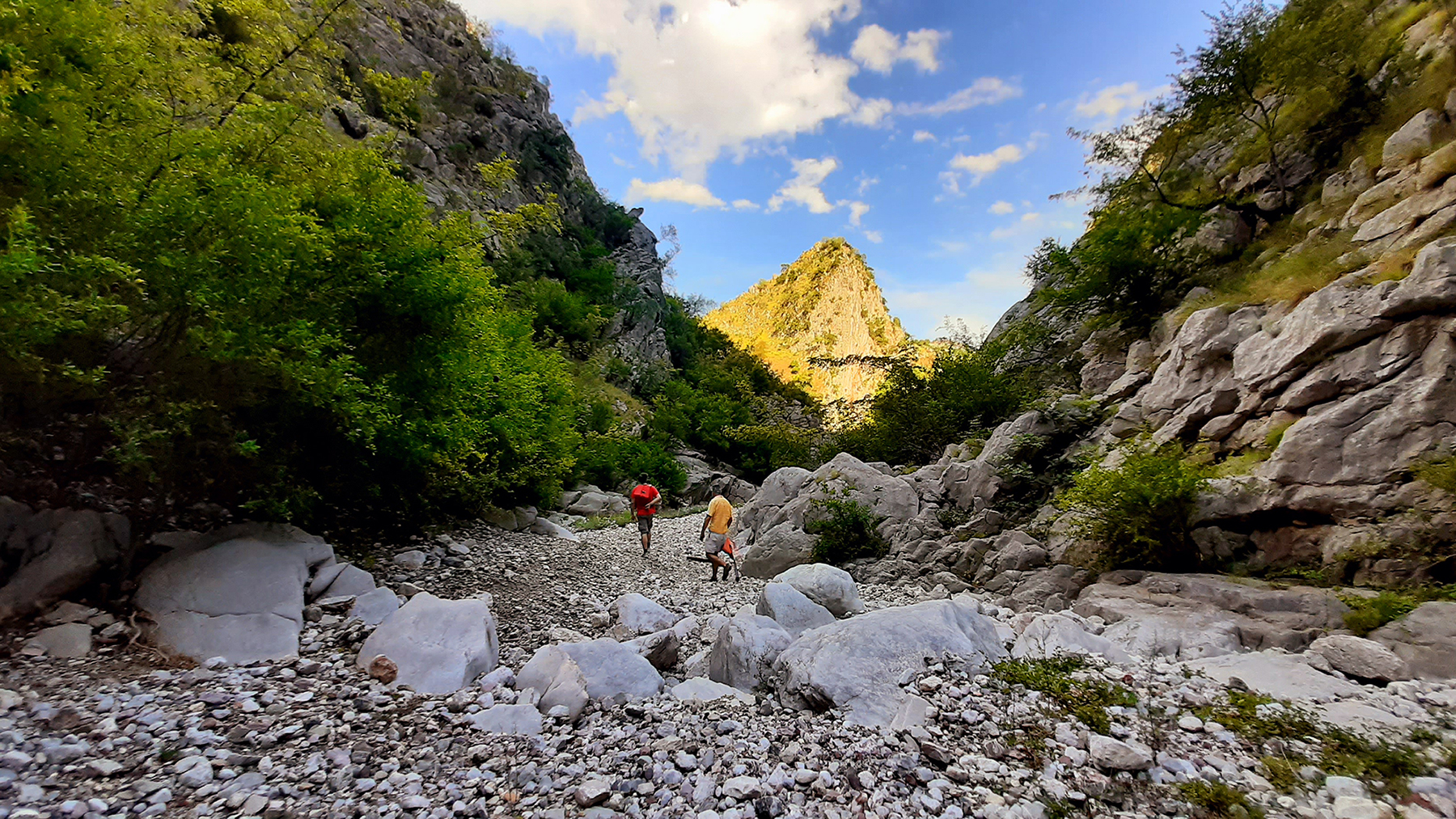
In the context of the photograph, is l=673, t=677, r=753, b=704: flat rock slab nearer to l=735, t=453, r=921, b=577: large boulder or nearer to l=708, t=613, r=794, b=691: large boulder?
l=708, t=613, r=794, b=691: large boulder

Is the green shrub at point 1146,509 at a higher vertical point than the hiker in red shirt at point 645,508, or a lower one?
higher

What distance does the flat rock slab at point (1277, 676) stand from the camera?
149 inches

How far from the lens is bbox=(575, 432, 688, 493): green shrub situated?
71.4 ft

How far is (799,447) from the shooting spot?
22.7 m

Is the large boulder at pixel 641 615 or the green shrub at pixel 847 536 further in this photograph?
the green shrub at pixel 847 536

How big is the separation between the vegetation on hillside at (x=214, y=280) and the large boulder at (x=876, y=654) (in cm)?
Result: 493

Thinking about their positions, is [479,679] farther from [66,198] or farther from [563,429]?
[563,429]

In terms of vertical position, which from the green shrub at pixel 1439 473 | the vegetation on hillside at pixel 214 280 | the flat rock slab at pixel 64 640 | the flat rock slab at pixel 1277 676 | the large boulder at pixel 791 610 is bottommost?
the large boulder at pixel 791 610

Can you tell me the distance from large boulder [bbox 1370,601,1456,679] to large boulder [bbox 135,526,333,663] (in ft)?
29.3

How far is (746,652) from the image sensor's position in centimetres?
484

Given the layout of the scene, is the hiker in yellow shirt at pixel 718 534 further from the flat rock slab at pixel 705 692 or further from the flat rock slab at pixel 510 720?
the flat rock slab at pixel 510 720

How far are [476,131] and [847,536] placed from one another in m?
37.8

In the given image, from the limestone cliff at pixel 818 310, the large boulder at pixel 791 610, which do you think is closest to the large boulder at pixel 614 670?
the large boulder at pixel 791 610

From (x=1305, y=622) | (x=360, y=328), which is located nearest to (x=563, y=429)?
(x=360, y=328)
